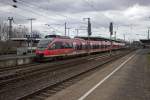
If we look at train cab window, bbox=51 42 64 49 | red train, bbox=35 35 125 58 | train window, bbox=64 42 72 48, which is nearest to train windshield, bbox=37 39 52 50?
red train, bbox=35 35 125 58

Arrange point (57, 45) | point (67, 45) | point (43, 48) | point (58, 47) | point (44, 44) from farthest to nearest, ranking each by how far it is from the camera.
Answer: point (67, 45), point (58, 47), point (57, 45), point (44, 44), point (43, 48)

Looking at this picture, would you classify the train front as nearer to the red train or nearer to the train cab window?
the red train

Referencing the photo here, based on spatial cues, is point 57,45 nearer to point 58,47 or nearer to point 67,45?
point 58,47

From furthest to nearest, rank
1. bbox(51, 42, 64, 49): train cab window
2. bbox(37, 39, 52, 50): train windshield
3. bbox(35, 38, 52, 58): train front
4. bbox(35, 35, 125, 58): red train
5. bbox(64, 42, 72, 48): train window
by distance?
bbox(64, 42, 72, 48): train window → bbox(51, 42, 64, 49): train cab window → bbox(37, 39, 52, 50): train windshield → bbox(35, 35, 125, 58): red train → bbox(35, 38, 52, 58): train front

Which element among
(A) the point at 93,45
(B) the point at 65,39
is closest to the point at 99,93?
(B) the point at 65,39

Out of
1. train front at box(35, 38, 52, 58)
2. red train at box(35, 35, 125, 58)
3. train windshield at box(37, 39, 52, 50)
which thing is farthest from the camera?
train windshield at box(37, 39, 52, 50)

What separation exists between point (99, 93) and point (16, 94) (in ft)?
11.9

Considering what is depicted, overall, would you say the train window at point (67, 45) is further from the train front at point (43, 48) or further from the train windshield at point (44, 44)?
the train windshield at point (44, 44)

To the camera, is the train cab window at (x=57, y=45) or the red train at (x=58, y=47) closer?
the red train at (x=58, y=47)

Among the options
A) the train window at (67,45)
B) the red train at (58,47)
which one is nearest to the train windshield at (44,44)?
the red train at (58,47)

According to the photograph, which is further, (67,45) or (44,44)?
(67,45)

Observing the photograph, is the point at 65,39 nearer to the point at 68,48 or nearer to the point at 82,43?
the point at 68,48

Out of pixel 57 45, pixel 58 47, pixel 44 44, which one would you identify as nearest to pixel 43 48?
pixel 44 44

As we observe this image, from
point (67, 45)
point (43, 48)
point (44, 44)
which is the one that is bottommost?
point (43, 48)
